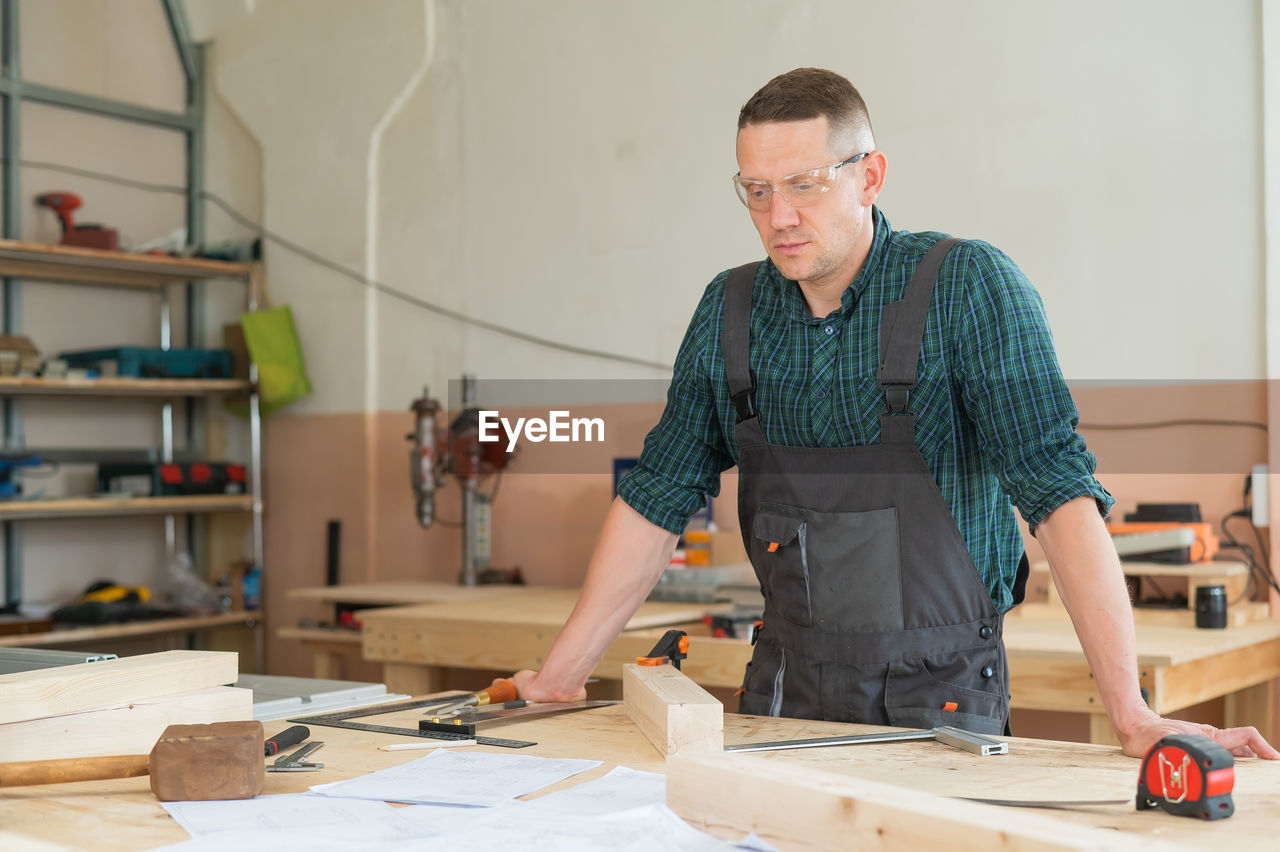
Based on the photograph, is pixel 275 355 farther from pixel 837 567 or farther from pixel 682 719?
pixel 682 719

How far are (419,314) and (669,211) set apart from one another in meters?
1.20

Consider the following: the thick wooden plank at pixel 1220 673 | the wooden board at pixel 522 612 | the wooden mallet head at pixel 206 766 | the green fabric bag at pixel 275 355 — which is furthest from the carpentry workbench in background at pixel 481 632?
the wooden mallet head at pixel 206 766

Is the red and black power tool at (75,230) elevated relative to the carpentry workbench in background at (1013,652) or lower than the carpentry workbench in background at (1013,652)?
elevated

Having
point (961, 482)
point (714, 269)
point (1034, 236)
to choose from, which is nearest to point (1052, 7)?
point (1034, 236)

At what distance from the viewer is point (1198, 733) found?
4.39ft

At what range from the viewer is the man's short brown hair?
5.79ft

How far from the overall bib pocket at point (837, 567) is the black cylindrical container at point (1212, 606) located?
59.3 inches

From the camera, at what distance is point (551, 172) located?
4512 millimetres

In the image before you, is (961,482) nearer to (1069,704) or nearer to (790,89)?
(790,89)

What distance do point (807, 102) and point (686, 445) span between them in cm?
57

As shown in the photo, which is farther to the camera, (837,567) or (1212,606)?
(1212,606)

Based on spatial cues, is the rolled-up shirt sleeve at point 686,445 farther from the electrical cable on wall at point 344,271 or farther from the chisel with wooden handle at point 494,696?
the electrical cable on wall at point 344,271

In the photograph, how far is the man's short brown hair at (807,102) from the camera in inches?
69.5

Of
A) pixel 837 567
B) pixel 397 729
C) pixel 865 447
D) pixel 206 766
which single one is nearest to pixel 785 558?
pixel 837 567
